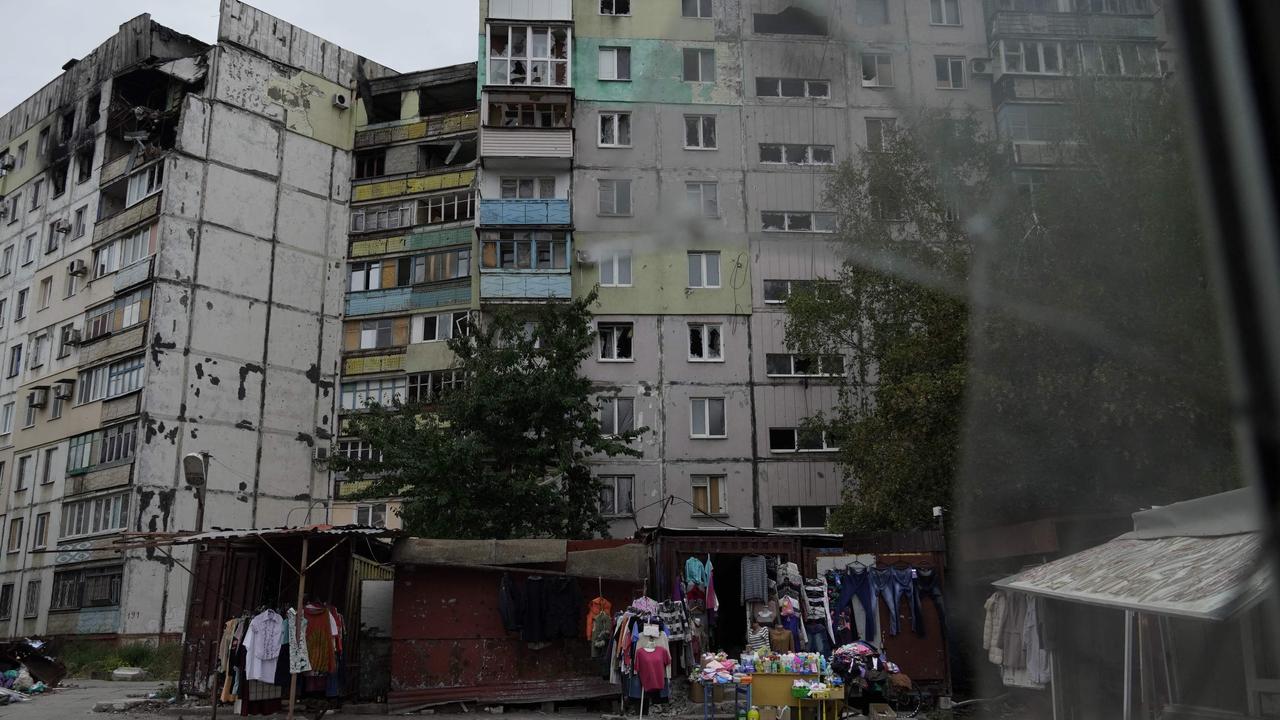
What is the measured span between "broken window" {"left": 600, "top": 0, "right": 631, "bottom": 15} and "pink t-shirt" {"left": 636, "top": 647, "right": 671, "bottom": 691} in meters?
23.7

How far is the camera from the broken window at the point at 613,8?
32.8 m

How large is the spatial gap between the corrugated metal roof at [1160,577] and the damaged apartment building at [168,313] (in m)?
26.7

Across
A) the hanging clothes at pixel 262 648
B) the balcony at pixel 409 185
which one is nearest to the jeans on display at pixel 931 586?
the hanging clothes at pixel 262 648

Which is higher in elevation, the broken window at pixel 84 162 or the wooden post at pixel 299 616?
the broken window at pixel 84 162

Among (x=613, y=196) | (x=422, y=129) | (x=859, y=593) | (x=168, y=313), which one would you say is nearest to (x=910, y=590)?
(x=859, y=593)

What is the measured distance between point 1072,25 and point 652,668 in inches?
557

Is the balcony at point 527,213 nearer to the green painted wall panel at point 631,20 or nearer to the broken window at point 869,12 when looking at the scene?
the green painted wall panel at point 631,20

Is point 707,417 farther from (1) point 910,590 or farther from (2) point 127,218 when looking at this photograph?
(2) point 127,218

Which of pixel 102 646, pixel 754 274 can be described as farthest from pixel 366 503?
pixel 754 274

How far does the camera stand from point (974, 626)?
60.8ft

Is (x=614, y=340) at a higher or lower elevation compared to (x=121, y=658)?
higher

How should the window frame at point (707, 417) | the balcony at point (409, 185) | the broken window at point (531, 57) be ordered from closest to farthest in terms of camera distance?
the window frame at point (707, 417) → the broken window at point (531, 57) → the balcony at point (409, 185)

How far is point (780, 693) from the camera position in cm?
1249

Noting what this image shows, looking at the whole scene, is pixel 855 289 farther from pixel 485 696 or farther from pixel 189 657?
pixel 189 657
